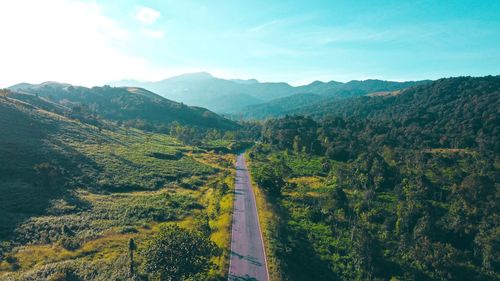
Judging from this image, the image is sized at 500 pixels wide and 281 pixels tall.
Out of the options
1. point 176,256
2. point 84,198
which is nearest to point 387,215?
point 176,256

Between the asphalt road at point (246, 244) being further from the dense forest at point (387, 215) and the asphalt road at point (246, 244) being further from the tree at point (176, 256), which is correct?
the tree at point (176, 256)

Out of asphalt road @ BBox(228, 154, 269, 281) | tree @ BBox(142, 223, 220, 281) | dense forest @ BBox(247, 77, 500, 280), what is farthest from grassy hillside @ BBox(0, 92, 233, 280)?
dense forest @ BBox(247, 77, 500, 280)

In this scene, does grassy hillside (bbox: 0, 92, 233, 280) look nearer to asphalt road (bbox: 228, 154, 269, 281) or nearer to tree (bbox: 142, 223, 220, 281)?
asphalt road (bbox: 228, 154, 269, 281)

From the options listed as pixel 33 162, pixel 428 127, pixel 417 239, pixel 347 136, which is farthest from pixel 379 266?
pixel 428 127

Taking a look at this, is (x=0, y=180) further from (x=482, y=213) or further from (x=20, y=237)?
(x=482, y=213)

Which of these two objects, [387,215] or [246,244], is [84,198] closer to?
[246,244]

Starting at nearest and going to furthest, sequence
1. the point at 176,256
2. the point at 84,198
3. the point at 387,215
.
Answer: the point at 176,256
the point at 387,215
the point at 84,198

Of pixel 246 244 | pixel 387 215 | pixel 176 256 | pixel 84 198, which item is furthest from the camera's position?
pixel 84 198

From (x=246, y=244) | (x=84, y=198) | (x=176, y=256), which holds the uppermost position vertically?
(x=176, y=256)
